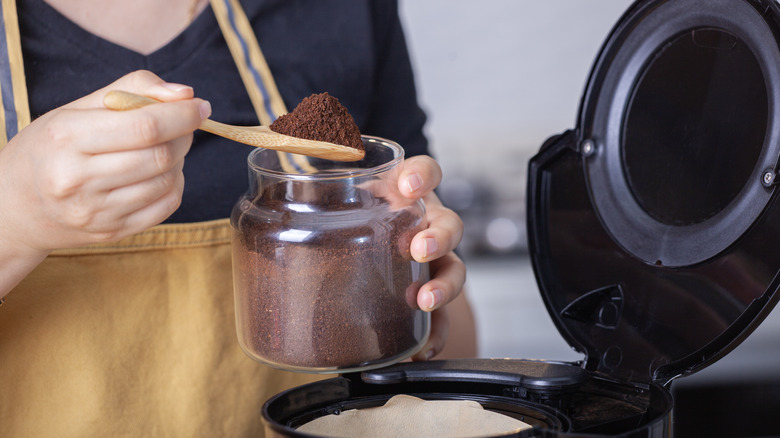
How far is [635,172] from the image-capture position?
29.4 inches

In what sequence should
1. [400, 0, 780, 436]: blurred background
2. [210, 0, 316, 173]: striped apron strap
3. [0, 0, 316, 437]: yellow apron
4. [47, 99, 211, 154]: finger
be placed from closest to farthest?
[47, 99, 211, 154]: finger
[0, 0, 316, 437]: yellow apron
[210, 0, 316, 173]: striped apron strap
[400, 0, 780, 436]: blurred background

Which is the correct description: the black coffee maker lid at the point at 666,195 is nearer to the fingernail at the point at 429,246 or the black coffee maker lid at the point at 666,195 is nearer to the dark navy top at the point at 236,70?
the fingernail at the point at 429,246

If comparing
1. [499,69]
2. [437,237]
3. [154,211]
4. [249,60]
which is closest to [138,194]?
[154,211]

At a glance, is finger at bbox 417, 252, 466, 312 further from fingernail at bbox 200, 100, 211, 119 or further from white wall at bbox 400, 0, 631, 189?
white wall at bbox 400, 0, 631, 189

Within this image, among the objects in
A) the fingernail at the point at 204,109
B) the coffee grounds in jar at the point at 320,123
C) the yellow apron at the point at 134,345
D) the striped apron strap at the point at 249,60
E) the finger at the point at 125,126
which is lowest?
the yellow apron at the point at 134,345

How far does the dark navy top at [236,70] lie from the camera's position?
32.5 inches

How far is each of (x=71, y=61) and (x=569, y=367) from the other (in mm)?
602

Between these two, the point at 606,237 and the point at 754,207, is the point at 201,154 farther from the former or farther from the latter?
the point at 754,207

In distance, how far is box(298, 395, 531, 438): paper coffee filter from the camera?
639mm

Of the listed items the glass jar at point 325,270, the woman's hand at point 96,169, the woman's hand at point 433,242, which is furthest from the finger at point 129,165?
the woman's hand at point 433,242

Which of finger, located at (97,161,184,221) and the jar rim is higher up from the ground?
the jar rim

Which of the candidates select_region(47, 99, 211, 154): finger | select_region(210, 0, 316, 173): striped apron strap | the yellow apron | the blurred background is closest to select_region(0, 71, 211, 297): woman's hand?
select_region(47, 99, 211, 154): finger

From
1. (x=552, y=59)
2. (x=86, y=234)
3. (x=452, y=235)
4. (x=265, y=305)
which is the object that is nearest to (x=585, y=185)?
(x=452, y=235)

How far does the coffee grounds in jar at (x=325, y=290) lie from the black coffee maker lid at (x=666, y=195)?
0.66 feet
